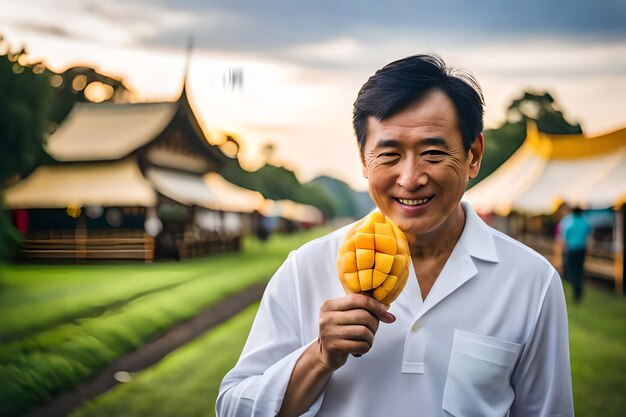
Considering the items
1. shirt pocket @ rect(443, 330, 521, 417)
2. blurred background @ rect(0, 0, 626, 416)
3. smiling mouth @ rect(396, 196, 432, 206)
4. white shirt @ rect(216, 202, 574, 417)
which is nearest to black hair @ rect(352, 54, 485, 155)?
smiling mouth @ rect(396, 196, 432, 206)

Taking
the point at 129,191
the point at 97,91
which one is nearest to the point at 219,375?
the point at 129,191

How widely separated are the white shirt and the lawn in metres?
1.85

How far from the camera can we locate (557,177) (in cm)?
319

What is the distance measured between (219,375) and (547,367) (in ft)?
6.72

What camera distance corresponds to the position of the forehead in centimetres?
113

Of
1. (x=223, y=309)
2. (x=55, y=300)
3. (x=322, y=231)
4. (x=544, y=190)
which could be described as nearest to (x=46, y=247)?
(x=55, y=300)

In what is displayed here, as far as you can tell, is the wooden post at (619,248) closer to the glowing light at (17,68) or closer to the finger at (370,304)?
the finger at (370,304)

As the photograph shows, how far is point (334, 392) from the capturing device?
1165 mm

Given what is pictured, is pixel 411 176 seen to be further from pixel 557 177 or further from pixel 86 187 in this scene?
pixel 86 187

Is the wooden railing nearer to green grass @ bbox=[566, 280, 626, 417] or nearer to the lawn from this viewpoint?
the lawn

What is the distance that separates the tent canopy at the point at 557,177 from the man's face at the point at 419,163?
1967 mm

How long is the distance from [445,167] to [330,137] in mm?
2137

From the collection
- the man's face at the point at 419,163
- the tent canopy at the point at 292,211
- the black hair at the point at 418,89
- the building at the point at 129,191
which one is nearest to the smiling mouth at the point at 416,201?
the man's face at the point at 419,163

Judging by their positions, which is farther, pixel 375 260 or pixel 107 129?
pixel 107 129
